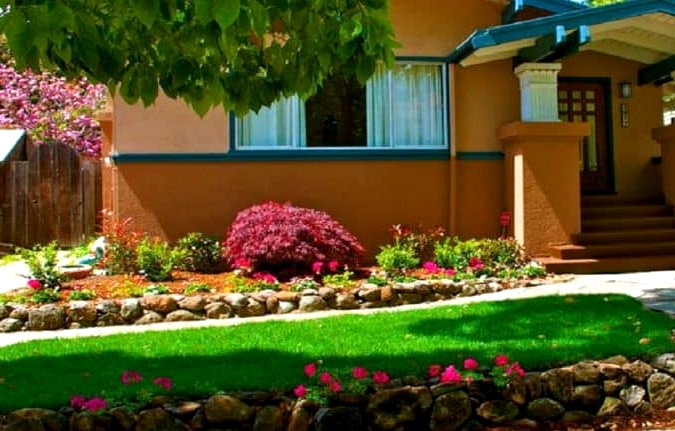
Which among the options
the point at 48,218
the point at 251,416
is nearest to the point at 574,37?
the point at 251,416

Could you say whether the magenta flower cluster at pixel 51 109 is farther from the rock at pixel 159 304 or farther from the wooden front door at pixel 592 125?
the rock at pixel 159 304

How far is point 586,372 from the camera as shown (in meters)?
5.19

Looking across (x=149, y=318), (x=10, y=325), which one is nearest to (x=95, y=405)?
(x=149, y=318)

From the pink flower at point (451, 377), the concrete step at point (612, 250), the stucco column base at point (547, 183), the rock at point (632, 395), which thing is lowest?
the rock at point (632, 395)

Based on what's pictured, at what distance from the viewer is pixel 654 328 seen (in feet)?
20.7

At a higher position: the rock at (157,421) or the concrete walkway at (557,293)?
the concrete walkway at (557,293)

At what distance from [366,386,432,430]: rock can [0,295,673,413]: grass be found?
27 cm

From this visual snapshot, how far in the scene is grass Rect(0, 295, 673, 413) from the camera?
5020mm

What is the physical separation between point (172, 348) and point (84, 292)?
2716 mm

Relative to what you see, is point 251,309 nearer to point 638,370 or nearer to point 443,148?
point 638,370

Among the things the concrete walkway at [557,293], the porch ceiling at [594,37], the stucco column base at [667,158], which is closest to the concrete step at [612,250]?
the concrete walkway at [557,293]

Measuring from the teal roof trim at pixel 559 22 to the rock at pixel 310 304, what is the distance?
Answer: 4.26 metres

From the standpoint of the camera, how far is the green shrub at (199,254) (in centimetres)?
1009

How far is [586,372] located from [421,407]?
1270mm
